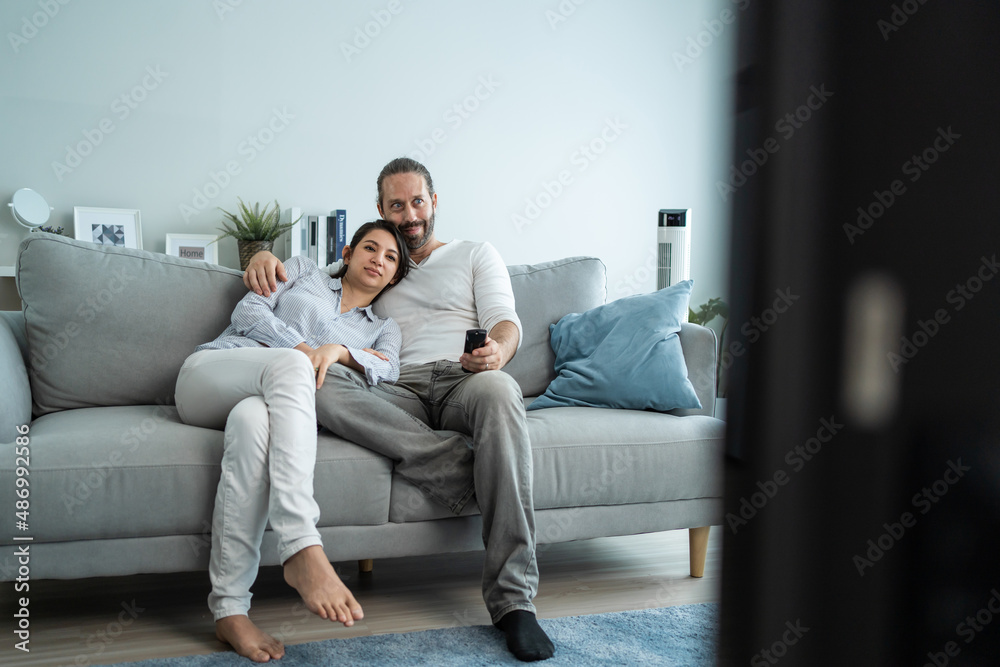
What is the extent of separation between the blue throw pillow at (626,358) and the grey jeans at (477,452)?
445mm

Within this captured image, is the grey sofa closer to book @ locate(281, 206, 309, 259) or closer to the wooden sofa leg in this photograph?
the wooden sofa leg

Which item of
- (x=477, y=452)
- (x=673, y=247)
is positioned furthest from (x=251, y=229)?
(x=477, y=452)

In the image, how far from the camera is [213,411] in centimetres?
168

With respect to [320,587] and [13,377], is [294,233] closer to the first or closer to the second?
[13,377]

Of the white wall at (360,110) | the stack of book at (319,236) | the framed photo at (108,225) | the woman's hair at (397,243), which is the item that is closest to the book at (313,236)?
the stack of book at (319,236)

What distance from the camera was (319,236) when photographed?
318 centimetres

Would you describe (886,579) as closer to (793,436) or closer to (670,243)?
(793,436)

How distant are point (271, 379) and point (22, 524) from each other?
52cm

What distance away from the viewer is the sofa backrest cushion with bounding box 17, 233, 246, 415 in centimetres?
189

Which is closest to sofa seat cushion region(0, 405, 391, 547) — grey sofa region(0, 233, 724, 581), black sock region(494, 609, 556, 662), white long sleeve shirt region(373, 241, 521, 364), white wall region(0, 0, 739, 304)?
grey sofa region(0, 233, 724, 581)

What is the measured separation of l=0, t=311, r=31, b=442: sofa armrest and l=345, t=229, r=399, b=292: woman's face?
0.82 m

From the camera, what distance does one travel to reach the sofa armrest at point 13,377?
62.4 inches

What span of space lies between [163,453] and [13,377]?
0.48 metres

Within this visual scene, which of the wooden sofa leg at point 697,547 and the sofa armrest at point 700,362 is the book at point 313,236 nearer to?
the sofa armrest at point 700,362
